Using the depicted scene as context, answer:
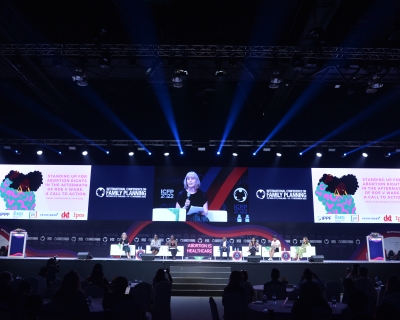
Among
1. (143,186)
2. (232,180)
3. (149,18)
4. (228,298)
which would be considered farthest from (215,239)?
(228,298)

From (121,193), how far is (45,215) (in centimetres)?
295

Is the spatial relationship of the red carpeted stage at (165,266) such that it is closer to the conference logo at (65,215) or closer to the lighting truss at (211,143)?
the conference logo at (65,215)

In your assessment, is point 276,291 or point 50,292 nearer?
point 50,292

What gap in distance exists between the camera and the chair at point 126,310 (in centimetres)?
408

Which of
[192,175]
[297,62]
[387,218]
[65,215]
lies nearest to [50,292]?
[297,62]

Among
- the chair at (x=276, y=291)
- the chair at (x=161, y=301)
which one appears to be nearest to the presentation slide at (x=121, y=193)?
the chair at (x=161, y=301)

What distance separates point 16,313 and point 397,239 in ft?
45.7

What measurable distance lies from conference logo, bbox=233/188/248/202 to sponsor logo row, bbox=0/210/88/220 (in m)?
5.80

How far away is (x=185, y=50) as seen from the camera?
29.6 ft

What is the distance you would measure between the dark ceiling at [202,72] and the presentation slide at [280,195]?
1545 millimetres

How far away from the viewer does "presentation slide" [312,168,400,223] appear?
13953 millimetres

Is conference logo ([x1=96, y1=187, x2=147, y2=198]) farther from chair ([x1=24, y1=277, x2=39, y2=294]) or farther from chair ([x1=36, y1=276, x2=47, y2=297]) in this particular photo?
chair ([x1=24, y1=277, x2=39, y2=294])

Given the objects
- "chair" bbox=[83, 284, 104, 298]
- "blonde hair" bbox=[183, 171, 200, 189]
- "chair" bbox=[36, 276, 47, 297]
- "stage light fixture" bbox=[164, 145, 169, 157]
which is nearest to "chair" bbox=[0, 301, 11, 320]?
"chair" bbox=[83, 284, 104, 298]

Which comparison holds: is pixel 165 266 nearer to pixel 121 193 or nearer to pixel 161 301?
pixel 121 193
